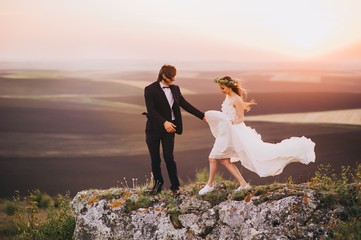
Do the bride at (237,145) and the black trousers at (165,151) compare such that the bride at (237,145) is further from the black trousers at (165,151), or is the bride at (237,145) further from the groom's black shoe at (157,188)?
the groom's black shoe at (157,188)

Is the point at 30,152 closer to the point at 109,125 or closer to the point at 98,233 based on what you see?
the point at 109,125

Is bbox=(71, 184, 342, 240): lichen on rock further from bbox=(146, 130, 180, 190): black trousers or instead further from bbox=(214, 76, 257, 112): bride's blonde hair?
bbox=(214, 76, 257, 112): bride's blonde hair

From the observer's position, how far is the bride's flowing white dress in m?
8.77

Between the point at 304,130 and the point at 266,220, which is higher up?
the point at 266,220

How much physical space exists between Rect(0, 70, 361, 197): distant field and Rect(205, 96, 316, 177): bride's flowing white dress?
1176 cm

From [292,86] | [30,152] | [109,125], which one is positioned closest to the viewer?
[30,152]

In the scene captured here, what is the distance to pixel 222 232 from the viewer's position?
8.04m

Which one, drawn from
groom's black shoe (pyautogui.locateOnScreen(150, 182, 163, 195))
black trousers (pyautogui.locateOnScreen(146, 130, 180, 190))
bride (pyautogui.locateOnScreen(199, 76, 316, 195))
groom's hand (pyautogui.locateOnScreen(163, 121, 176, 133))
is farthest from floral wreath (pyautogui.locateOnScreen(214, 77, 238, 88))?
groom's black shoe (pyautogui.locateOnScreen(150, 182, 163, 195))

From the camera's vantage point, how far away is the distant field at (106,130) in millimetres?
37812

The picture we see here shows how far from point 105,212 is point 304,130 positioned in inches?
1576

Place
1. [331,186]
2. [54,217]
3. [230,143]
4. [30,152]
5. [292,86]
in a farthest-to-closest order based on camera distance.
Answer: [292,86] < [30,152] < [54,217] < [230,143] < [331,186]

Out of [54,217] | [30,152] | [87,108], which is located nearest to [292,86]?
[87,108]

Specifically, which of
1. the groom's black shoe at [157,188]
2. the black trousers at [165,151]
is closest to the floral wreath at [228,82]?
the black trousers at [165,151]

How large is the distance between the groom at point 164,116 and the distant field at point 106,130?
A: 38.9ft
